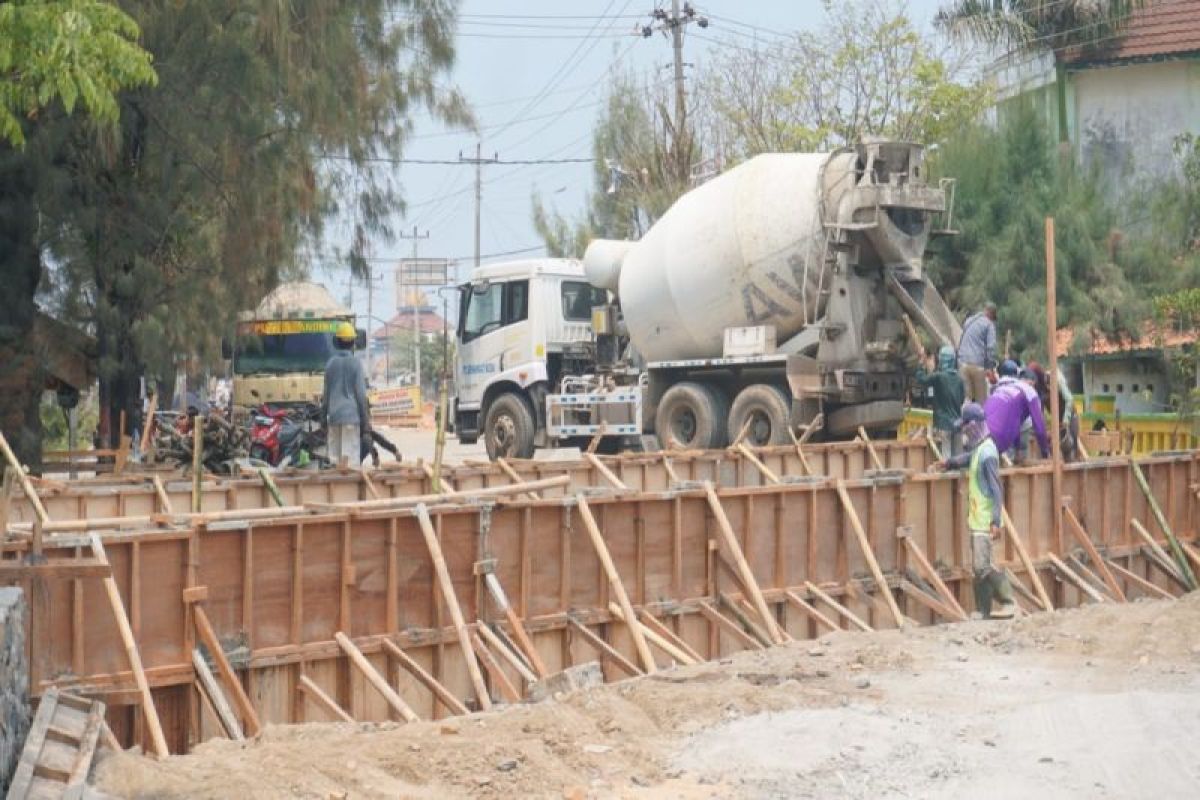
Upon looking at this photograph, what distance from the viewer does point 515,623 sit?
11359 millimetres

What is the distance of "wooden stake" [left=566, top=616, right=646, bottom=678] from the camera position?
37.3 feet

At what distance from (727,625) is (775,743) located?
4017 millimetres

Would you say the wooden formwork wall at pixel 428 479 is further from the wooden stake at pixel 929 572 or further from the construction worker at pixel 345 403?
the wooden stake at pixel 929 572

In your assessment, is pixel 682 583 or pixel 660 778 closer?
pixel 660 778

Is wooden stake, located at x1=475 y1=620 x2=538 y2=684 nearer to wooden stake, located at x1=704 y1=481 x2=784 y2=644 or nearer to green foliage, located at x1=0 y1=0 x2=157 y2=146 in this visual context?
wooden stake, located at x1=704 y1=481 x2=784 y2=644

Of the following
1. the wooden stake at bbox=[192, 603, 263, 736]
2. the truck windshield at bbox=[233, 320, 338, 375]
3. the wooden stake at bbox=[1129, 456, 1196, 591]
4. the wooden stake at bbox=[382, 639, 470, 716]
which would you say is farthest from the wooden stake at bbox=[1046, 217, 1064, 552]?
the truck windshield at bbox=[233, 320, 338, 375]

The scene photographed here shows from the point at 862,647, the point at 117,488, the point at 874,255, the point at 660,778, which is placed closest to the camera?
the point at 660,778

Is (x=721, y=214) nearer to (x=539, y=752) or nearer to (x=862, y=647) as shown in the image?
(x=862, y=647)

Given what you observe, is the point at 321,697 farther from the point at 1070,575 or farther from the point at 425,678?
the point at 1070,575

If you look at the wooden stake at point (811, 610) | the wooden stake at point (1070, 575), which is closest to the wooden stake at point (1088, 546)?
the wooden stake at point (1070, 575)

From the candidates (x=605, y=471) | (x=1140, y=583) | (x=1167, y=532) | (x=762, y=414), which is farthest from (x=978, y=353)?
(x=762, y=414)

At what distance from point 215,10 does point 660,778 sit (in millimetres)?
12857

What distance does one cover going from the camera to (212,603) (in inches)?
411

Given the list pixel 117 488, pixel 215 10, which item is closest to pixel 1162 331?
pixel 215 10
